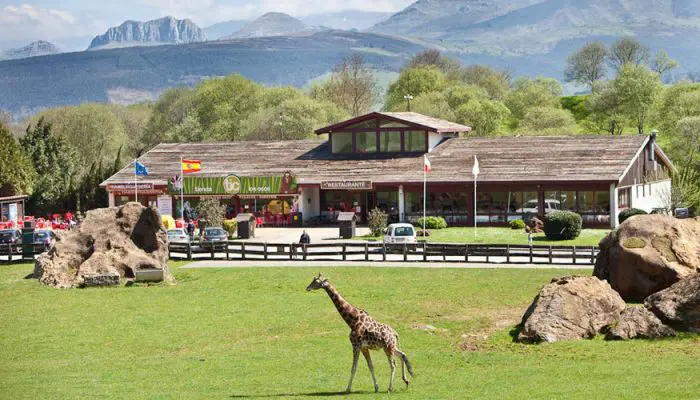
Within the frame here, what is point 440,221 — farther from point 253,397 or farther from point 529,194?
point 253,397

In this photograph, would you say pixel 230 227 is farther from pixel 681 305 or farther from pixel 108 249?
pixel 681 305

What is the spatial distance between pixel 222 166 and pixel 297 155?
5883 mm

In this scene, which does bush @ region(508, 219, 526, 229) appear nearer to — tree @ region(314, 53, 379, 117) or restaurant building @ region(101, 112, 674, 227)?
restaurant building @ region(101, 112, 674, 227)

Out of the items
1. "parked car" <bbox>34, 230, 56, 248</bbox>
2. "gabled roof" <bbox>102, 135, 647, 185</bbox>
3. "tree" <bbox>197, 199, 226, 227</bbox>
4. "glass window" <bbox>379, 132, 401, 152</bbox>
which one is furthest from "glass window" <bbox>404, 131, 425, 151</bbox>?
"parked car" <bbox>34, 230, 56, 248</bbox>

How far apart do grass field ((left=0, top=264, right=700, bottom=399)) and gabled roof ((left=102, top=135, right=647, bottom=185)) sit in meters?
27.7

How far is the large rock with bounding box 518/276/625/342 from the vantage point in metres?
29.2

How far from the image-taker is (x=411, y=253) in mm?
51656

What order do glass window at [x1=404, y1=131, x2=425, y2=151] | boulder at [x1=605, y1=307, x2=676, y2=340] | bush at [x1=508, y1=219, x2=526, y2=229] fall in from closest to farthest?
boulder at [x1=605, y1=307, x2=676, y2=340] < bush at [x1=508, y1=219, x2=526, y2=229] < glass window at [x1=404, y1=131, x2=425, y2=151]

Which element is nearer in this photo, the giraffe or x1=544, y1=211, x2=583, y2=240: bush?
the giraffe

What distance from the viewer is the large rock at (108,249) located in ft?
149

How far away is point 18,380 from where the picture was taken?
2505cm

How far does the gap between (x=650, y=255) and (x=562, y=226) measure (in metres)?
26.4

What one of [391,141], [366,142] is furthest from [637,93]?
[366,142]

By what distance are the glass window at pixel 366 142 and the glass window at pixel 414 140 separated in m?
2.44
